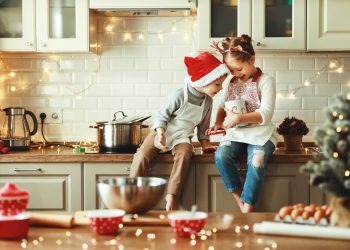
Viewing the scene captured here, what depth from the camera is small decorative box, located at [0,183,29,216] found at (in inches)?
77.5

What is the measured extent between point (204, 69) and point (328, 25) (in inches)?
36.2

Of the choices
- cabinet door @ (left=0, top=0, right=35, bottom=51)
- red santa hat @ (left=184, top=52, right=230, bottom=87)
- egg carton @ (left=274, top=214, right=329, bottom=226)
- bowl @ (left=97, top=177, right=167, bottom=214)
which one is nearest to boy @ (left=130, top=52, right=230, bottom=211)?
→ red santa hat @ (left=184, top=52, right=230, bottom=87)

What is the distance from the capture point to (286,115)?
431 cm

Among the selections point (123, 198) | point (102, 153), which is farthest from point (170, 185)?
point (123, 198)

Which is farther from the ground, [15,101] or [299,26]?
[299,26]

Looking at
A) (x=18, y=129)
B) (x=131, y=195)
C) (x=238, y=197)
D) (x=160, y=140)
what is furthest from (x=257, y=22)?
(x=131, y=195)

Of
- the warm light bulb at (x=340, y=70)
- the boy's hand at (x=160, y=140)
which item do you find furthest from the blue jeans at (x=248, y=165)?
the warm light bulb at (x=340, y=70)

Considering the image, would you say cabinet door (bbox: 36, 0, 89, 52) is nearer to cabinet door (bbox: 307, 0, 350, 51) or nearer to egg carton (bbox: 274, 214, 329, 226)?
cabinet door (bbox: 307, 0, 350, 51)

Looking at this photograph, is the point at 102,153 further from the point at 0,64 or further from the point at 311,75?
the point at 311,75

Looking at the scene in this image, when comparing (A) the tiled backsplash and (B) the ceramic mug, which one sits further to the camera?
(A) the tiled backsplash

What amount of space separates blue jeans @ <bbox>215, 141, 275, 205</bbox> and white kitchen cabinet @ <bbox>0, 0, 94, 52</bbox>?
1.21m

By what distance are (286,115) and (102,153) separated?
1408 millimetres

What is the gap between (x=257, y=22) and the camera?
12.8 feet

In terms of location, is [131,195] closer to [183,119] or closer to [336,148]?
[336,148]
